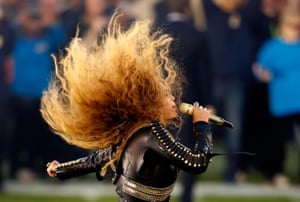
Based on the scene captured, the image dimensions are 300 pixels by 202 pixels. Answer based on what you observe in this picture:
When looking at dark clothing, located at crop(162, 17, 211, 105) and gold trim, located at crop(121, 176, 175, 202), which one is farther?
dark clothing, located at crop(162, 17, 211, 105)

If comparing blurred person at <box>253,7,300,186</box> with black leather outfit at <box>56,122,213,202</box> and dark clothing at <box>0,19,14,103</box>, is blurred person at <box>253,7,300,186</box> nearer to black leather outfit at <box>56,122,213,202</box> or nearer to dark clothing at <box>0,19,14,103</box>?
dark clothing at <box>0,19,14,103</box>

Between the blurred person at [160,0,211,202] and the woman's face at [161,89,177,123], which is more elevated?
the blurred person at [160,0,211,202]

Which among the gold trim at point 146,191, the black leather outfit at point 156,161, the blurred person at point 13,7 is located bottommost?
the gold trim at point 146,191

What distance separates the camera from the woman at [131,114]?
6172 mm

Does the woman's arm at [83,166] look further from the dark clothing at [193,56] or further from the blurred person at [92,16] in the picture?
the blurred person at [92,16]

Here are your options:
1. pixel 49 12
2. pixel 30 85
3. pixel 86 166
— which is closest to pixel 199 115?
pixel 86 166

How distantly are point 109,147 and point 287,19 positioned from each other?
23.5 ft

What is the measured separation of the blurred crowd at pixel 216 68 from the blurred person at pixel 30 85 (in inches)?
0.5

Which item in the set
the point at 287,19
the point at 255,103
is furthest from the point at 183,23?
the point at 255,103

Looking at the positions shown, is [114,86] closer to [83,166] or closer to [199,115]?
[199,115]

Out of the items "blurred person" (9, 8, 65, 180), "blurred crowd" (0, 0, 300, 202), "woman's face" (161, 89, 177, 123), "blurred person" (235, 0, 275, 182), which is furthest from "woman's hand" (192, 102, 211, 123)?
"blurred person" (235, 0, 275, 182)

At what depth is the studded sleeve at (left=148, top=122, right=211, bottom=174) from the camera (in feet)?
19.9

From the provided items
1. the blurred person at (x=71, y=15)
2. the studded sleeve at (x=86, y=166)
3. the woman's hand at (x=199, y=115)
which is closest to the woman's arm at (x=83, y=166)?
the studded sleeve at (x=86, y=166)

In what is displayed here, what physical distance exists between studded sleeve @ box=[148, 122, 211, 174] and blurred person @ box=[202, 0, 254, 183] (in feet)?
23.8
